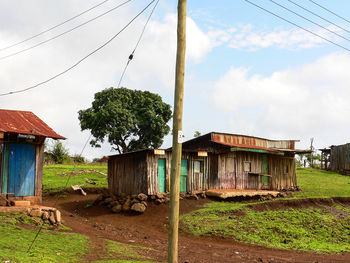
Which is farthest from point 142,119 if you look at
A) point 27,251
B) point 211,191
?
point 27,251

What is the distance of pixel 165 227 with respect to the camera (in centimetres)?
1762

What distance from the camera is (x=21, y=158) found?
16.3 m

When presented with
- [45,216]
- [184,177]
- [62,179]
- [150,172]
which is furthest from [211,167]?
[62,179]

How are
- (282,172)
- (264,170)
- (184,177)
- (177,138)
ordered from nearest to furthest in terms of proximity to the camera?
(177,138), (184,177), (264,170), (282,172)

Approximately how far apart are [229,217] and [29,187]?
10162 mm

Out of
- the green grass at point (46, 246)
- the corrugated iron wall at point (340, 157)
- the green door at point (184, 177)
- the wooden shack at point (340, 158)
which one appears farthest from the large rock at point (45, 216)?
the corrugated iron wall at point (340, 157)

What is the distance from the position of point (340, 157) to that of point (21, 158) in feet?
137

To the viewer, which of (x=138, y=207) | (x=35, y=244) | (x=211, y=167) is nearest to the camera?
(x=35, y=244)

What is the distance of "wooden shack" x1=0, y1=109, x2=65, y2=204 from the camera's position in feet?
51.9

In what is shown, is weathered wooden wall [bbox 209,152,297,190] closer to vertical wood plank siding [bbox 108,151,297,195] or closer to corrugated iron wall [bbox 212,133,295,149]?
vertical wood plank siding [bbox 108,151,297,195]

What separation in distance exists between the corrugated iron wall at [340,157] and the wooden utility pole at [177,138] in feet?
137

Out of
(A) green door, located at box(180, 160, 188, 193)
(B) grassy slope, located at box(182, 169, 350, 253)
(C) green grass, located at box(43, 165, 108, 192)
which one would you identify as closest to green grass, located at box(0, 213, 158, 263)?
(B) grassy slope, located at box(182, 169, 350, 253)

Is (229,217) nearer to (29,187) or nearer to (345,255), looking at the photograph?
(345,255)

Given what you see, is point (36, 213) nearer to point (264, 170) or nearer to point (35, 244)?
point (35, 244)
